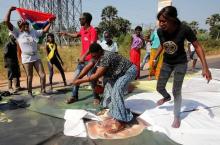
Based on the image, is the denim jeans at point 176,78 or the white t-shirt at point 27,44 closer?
the denim jeans at point 176,78

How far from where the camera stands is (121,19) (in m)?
34.6

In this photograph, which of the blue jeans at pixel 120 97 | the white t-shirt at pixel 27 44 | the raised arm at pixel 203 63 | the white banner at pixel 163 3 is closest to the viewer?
the raised arm at pixel 203 63

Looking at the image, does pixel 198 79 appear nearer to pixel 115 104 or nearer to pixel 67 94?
pixel 67 94

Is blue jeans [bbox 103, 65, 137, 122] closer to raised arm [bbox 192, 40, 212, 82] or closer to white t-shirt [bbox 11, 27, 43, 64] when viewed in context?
raised arm [bbox 192, 40, 212, 82]

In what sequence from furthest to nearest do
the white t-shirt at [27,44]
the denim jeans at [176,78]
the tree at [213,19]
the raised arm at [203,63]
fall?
1. the tree at [213,19]
2. the white t-shirt at [27,44]
3. the denim jeans at [176,78]
4. the raised arm at [203,63]

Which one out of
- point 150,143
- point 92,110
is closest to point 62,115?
point 92,110

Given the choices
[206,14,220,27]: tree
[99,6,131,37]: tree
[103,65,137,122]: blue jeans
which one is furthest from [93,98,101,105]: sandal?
[206,14,220,27]: tree

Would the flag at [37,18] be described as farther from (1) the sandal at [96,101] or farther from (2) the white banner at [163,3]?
(2) the white banner at [163,3]

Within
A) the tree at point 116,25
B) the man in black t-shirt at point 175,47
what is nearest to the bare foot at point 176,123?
the man in black t-shirt at point 175,47

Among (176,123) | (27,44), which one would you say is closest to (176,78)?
(176,123)

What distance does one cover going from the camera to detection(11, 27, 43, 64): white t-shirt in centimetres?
684

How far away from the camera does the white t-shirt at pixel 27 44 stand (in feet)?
22.5

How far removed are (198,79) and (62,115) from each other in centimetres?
423

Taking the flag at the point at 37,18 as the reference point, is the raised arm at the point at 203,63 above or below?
below
